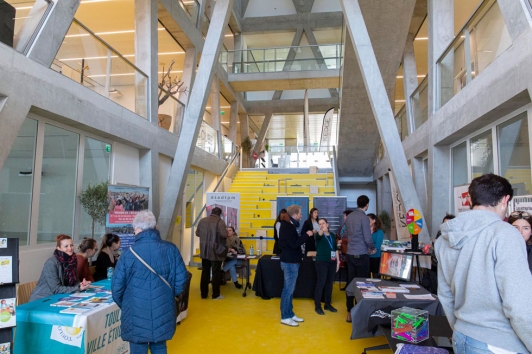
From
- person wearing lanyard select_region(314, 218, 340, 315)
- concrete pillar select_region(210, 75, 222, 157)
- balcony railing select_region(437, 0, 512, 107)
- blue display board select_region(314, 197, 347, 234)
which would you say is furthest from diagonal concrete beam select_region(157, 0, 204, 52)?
person wearing lanyard select_region(314, 218, 340, 315)

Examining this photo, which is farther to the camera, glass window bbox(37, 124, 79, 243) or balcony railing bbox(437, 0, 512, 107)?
glass window bbox(37, 124, 79, 243)

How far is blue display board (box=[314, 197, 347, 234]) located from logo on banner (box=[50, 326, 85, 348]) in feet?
24.3

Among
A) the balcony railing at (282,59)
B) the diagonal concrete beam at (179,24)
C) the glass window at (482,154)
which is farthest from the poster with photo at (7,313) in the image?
the balcony railing at (282,59)

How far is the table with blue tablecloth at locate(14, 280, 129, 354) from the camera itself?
2.92m

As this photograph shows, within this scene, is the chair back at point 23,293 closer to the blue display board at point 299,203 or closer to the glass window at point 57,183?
the glass window at point 57,183

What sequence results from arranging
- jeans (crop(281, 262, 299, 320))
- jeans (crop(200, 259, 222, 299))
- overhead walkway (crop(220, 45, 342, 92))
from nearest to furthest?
1. jeans (crop(281, 262, 299, 320))
2. jeans (crop(200, 259, 222, 299))
3. overhead walkway (crop(220, 45, 342, 92))

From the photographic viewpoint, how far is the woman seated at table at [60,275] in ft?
11.4

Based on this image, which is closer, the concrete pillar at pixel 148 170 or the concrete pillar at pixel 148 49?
the concrete pillar at pixel 148 170

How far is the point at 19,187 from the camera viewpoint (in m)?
4.58

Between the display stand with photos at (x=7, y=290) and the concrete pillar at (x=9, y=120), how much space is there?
1540 millimetres

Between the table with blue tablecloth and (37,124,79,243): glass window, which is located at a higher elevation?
(37,124,79,243): glass window

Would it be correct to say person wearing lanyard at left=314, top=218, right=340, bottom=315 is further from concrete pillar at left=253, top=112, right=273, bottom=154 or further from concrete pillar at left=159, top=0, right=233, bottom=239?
concrete pillar at left=253, top=112, right=273, bottom=154

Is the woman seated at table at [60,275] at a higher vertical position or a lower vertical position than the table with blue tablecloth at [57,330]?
higher

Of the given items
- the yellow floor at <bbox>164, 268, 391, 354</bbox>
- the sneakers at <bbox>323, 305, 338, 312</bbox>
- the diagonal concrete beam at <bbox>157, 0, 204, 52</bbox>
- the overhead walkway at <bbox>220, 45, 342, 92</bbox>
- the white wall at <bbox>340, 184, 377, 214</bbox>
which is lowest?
the yellow floor at <bbox>164, 268, 391, 354</bbox>
